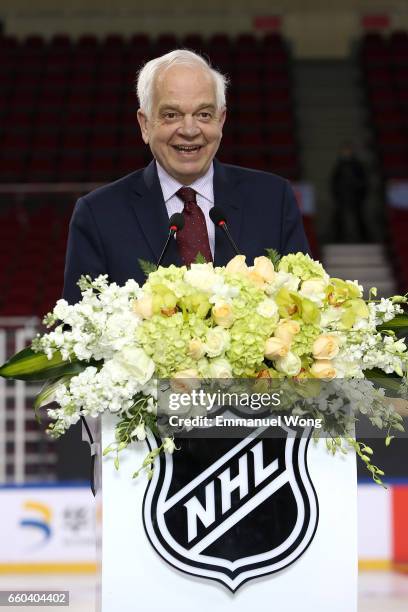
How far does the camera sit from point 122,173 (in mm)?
10383

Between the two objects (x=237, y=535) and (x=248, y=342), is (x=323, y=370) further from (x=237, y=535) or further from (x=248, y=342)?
(x=237, y=535)

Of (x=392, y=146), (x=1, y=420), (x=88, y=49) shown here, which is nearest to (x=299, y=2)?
(x=88, y=49)

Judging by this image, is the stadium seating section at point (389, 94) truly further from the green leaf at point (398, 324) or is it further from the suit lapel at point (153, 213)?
the green leaf at point (398, 324)

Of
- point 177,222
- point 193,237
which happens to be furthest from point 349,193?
point 177,222

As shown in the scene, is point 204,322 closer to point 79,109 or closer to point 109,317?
point 109,317

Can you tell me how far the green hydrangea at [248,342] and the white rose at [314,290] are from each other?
8 centimetres

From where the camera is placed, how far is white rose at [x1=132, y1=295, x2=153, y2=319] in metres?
1.62

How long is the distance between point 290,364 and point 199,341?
13cm

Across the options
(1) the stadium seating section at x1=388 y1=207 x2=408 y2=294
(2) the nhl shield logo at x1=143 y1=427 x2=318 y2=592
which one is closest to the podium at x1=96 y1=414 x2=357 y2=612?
(2) the nhl shield logo at x1=143 y1=427 x2=318 y2=592

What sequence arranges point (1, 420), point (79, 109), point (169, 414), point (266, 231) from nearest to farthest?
point (169, 414)
point (266, 231)
point (1, 420)
point (79, 109)

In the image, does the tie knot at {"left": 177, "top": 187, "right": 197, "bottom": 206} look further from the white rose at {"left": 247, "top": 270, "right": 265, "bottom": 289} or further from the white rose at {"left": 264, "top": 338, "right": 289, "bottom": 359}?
the white rose at {"left": 264, "top": 338, "right": 289, "bottom": 359}

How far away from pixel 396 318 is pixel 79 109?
10648mm

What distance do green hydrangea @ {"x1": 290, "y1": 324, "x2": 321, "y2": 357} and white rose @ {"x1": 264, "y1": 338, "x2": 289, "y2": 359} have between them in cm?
3

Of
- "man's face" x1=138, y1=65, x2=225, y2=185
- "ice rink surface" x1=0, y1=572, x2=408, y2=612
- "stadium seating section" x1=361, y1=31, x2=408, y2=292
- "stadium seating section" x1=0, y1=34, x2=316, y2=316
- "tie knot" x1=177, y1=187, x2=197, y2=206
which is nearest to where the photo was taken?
"man's face" x1=138, y1=65, x2=225, y2=185
